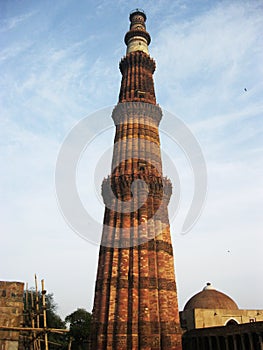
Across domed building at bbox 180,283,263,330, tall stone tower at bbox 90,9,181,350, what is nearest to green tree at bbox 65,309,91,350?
domed building at bbox 180,283,263,330

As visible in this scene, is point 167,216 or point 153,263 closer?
point 153,263

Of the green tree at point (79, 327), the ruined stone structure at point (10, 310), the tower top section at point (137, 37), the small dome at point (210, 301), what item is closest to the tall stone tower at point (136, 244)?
the tower top section at point (137, 37)

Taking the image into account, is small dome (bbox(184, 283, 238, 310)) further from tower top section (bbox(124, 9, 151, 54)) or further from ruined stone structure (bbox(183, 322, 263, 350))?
tower top section (bbox(124, 9, 151, 54))

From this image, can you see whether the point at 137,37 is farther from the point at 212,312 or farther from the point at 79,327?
the point at 79,327

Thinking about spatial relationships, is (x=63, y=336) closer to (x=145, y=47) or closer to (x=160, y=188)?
(x=160, y=188)

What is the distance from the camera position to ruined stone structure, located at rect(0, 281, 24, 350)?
32.2 feet

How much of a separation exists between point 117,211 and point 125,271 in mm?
3575

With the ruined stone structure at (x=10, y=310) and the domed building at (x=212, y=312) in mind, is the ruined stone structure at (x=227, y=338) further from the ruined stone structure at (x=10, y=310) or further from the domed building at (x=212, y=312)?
the ruined stone structure at (x=10, y=310)

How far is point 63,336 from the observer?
143 ft

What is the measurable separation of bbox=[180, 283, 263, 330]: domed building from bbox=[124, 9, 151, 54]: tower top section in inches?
796

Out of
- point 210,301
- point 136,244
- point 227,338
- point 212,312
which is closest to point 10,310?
point 136,244

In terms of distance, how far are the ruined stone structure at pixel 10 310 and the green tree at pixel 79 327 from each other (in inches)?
1252

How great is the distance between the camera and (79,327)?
41.6 metres

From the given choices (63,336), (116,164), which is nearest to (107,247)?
(116,164)
